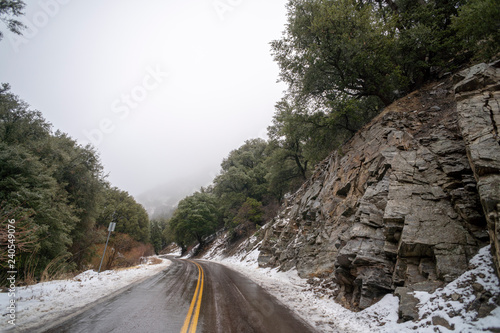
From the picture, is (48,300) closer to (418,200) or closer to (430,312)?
(430,312)

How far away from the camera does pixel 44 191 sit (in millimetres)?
10680

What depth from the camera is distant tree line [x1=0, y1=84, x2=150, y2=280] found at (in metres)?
9.40

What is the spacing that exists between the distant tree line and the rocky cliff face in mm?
10093

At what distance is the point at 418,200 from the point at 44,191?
55.8 ft

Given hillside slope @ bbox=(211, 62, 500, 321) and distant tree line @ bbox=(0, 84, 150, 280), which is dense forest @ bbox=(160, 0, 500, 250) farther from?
distant tree line @ bbox=(0, 84, 150, 280)

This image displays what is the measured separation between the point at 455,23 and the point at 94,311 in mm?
18848

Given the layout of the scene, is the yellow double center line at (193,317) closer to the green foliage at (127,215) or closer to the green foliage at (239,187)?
the green foliage at (239,187)

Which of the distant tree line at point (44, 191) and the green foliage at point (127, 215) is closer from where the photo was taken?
→ the distant tree line at point (44, 191)

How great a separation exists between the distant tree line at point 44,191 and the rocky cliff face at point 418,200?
397 inches

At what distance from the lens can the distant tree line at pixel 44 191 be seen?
30.8 ft

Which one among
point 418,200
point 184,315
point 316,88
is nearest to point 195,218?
point 316,88

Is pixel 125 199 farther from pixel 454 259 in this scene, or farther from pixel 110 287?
pixel 454 259

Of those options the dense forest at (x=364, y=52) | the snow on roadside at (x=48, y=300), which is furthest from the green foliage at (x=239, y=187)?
the snow on roadside at (x=48, y=300)

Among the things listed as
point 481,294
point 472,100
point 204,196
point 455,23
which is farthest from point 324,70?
point 204,196
